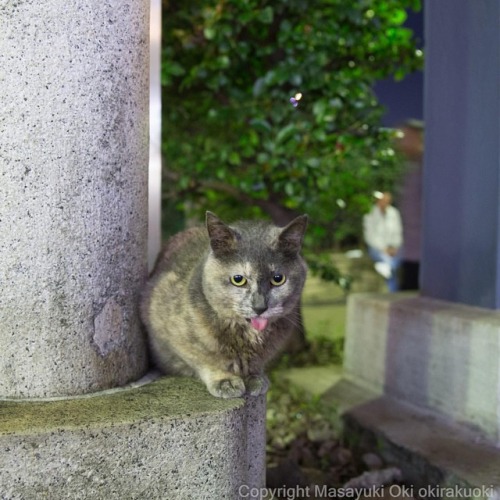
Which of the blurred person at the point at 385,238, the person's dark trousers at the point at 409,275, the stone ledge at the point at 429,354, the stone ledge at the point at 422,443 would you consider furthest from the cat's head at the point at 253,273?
the person's dark trousers at the point at 409,275

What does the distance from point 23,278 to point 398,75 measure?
3.37 m

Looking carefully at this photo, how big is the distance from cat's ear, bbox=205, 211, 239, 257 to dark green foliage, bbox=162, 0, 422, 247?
170 centimetres

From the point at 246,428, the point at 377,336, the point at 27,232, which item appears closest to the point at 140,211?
the point at 27,232

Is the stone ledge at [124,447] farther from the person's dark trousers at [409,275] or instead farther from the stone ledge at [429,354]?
the person's dark trousers at [409,275]

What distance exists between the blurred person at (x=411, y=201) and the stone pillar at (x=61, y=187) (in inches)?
181

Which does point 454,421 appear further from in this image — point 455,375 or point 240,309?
point 240,309

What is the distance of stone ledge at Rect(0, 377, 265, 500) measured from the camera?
1.64 meters

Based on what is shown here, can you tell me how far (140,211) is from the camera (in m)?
2.12

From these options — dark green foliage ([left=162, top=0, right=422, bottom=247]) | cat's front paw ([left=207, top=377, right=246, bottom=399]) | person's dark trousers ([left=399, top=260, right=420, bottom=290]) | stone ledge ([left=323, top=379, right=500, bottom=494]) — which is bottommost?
stone ledge ([left=323, top=379, right=500, bottom=494])

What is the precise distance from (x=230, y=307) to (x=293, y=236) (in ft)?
1.03

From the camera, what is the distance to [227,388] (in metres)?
1.98

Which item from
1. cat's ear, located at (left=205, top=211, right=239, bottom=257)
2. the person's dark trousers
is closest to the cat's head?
cat's ear, located at (left=205, top=211, right=239, bottom=257)

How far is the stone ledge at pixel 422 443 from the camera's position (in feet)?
8.44

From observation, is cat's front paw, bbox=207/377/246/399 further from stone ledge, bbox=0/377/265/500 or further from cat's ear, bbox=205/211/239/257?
cat's ear, bbox=205/211/239/257
